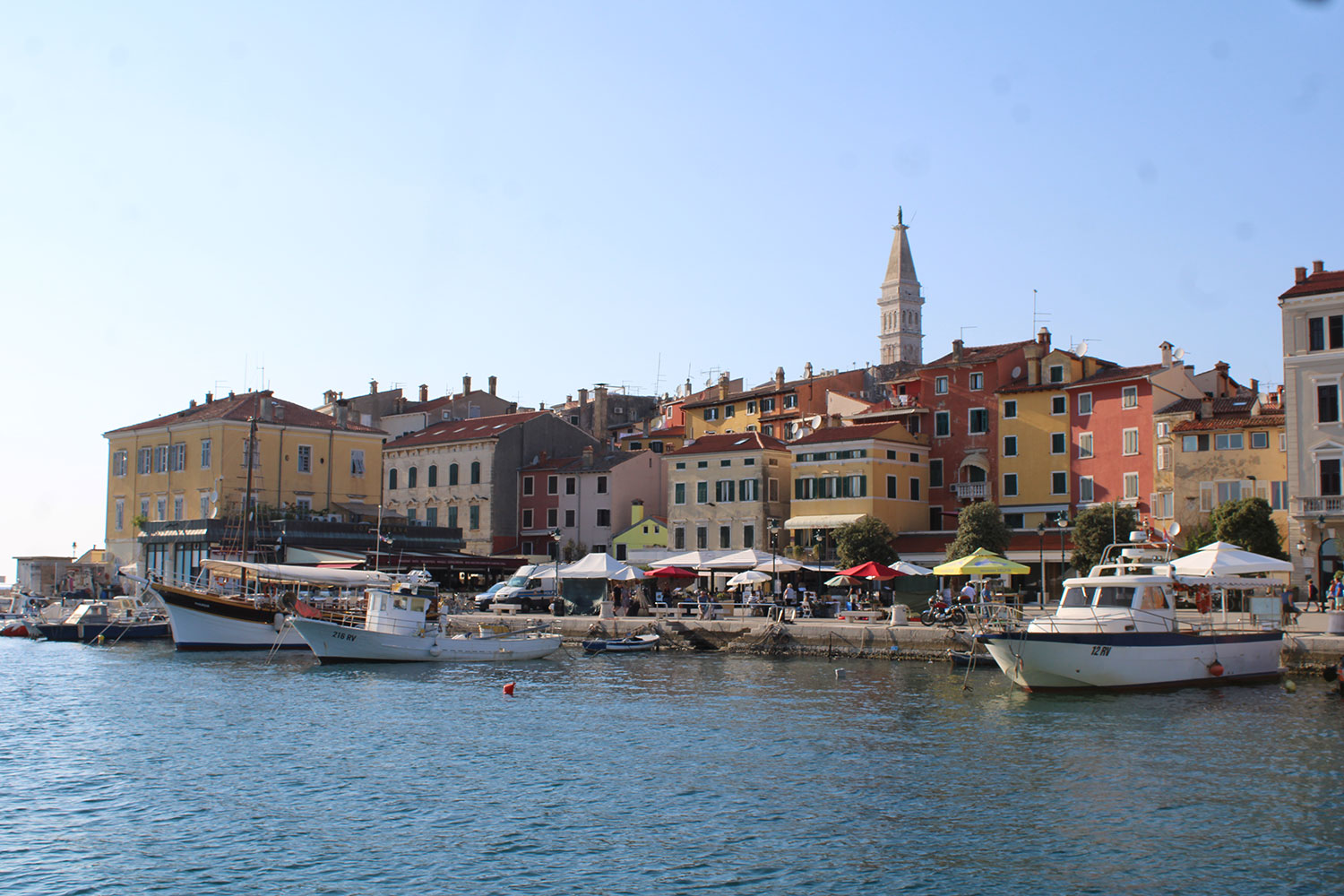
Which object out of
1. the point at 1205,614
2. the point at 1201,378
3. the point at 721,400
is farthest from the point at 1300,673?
the point at 721,400

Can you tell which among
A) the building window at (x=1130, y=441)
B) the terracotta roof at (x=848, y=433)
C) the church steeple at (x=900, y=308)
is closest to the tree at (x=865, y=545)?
the terracotta roof at (x=848, y=433)

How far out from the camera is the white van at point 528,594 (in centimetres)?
5759

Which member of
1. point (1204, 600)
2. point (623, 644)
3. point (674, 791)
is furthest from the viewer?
point (623, 644)

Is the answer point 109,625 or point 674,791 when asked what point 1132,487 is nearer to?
point 674,791

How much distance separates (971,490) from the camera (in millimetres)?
63406

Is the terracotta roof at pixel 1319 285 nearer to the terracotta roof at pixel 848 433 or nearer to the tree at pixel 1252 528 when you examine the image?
the tree at pixel 1252 528

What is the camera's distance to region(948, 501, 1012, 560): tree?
5553 centimetres

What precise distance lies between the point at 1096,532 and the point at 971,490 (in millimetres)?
10557

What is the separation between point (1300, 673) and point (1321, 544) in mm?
14211

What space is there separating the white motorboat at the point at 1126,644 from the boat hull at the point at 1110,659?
2 centimetres

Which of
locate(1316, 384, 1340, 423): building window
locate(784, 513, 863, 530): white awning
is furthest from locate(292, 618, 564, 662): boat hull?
locate(1316, 384, 1340, 423): building window

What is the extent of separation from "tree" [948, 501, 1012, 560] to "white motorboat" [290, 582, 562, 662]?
65.4 feet

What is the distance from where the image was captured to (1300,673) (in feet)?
115

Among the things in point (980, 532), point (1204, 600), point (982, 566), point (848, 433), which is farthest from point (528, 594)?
point (1204, 600)
